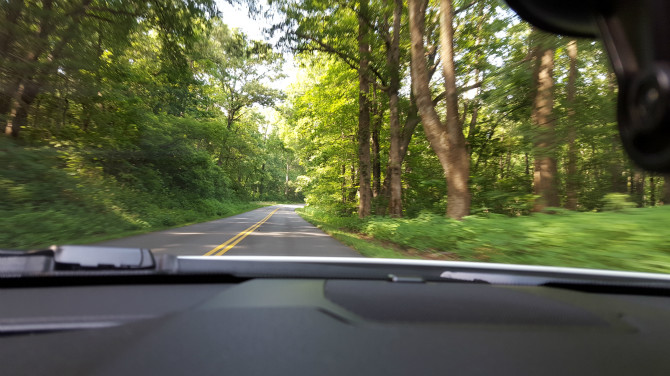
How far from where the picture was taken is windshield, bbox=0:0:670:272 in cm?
679

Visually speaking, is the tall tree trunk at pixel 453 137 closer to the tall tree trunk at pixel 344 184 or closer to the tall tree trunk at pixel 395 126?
the tall tree trunk at pixel 395 126

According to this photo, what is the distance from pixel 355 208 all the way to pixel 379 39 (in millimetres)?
10875

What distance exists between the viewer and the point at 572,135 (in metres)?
7.78

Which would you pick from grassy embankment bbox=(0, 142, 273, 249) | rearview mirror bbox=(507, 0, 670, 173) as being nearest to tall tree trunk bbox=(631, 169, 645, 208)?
rearview mirror bbox=(507, 0, 670, 173)

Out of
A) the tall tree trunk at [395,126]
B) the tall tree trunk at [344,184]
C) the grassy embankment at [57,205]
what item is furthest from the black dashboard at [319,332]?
the tall tree trunk at [344,184]

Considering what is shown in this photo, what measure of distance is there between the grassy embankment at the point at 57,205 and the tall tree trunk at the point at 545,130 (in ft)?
42.7

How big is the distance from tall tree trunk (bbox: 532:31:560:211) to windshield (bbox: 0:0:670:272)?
0.04 m

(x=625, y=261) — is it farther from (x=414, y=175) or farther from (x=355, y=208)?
(x=355, y=208)

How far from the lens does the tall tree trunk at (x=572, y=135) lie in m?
7.78

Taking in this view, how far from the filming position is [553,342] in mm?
1557

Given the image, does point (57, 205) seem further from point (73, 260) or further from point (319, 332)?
point (319, 332)

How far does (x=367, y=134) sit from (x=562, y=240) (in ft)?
39.3

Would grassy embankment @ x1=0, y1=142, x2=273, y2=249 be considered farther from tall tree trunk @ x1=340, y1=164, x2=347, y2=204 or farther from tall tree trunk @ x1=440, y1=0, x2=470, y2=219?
tall tree trunk @ x1=340, y1=164, x2=347, y2=204

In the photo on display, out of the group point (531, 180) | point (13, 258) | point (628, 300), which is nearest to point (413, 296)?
point (628, 300)
